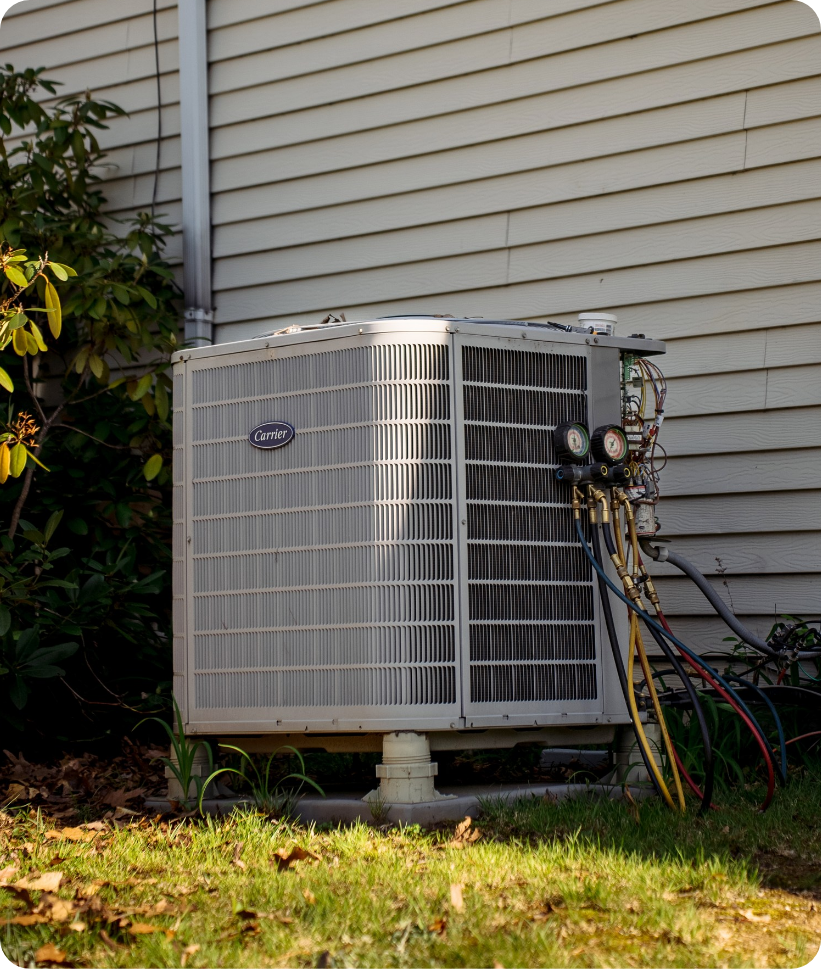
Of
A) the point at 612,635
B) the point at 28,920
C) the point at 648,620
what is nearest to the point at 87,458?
the point at 612,635

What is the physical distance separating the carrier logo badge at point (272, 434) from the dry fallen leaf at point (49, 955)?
5.04ft

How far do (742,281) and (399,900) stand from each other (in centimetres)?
267

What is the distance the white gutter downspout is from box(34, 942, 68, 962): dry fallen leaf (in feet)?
11.3

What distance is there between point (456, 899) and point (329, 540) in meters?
1.17

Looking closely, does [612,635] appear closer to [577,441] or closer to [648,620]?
[648,620]

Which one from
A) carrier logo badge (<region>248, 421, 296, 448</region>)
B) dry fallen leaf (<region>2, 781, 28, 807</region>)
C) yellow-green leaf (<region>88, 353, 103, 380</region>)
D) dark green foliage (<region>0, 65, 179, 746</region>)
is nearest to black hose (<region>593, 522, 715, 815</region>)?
carrier logo badge (<region>248, 421, 296, 448</region>)

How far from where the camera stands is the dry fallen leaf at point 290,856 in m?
2.32

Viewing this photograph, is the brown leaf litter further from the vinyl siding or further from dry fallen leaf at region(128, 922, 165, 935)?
the vinyl siding

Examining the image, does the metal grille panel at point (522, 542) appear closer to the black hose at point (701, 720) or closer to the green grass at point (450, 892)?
the black hose at point (701, 720)

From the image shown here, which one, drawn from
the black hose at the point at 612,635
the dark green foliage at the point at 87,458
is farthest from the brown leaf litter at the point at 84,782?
the black hose at the point at 612,635

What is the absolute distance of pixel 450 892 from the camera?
2.00 m

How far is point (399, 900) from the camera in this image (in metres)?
2.01

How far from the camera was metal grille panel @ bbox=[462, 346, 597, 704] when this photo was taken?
287 centimetres

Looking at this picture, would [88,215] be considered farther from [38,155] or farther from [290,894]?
[290,894]
